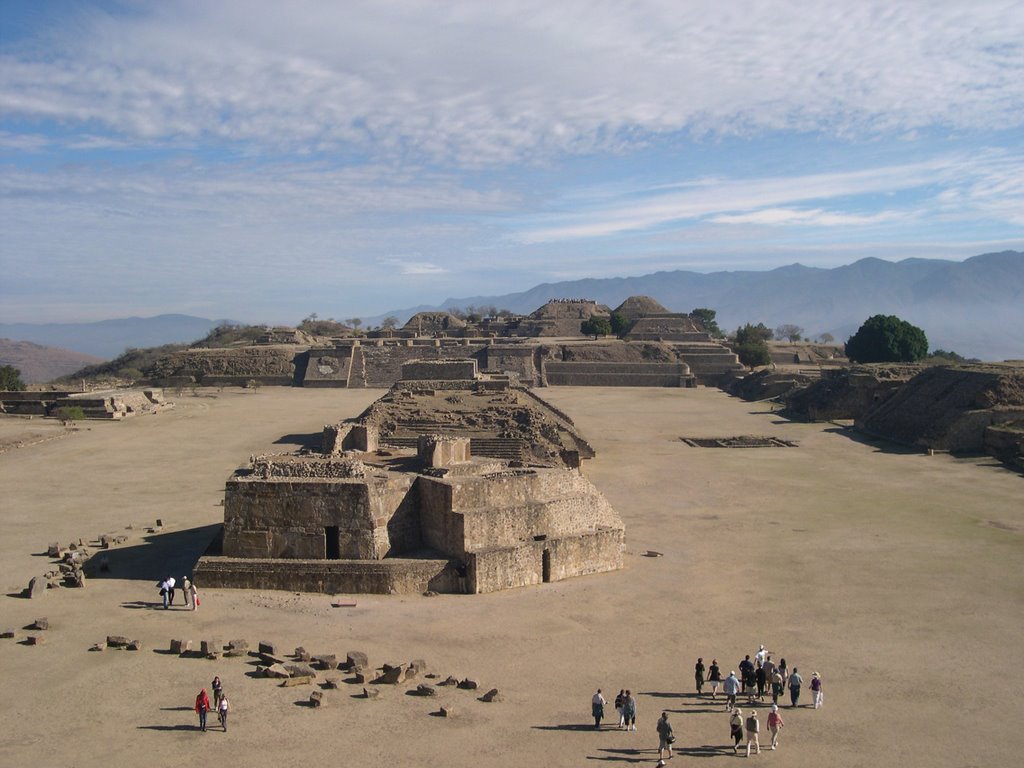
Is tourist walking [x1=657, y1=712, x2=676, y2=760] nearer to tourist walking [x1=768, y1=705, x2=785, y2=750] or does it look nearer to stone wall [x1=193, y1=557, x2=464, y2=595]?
Result: tourist walking [x1=768, y1=705, x2=785, y2=750]

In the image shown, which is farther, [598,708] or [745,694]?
[745,694]

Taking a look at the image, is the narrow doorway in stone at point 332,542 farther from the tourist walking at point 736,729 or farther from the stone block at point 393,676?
the tourist walking at point 736,729

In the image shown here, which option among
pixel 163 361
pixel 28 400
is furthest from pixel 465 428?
pixel 163 361

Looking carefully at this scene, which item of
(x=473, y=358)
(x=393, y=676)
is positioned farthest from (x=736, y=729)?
(x=473, y=358)

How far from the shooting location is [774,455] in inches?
1167

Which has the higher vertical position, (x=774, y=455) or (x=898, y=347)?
(x=898, y=347)

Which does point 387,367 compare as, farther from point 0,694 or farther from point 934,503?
point 0,694

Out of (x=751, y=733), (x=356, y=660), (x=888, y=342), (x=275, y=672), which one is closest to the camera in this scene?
(x=751, y=733)

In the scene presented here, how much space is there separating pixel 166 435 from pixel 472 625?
934 inches

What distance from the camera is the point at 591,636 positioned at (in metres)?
12.3

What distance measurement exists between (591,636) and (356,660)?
350 cm

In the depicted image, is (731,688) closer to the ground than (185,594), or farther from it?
closer to the ground

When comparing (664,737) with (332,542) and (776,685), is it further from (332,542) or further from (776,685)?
(332,542)

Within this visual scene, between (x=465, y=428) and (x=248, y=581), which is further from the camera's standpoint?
(x=465, y=428)
